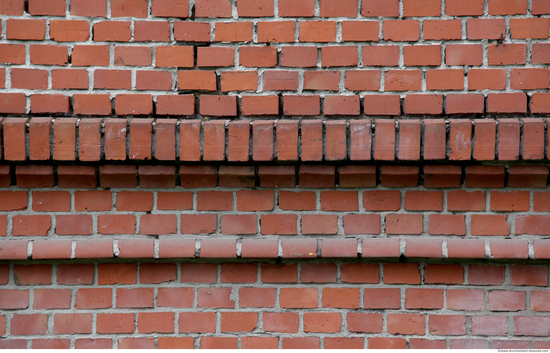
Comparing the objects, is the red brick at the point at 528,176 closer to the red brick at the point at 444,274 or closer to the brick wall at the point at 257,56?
the brick wall at the point at 257,56

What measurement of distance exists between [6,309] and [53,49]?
121cm

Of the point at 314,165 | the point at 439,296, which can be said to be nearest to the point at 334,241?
the point at 314,165

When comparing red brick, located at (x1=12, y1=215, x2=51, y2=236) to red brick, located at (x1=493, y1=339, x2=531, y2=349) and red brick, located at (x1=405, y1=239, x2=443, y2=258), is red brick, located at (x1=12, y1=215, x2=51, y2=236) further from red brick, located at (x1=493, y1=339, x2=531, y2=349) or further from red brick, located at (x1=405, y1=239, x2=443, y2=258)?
red brick, located at (x1=493, y1=339, x2=531, y2=349)

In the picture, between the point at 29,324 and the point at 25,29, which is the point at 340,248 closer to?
the point at 29,324

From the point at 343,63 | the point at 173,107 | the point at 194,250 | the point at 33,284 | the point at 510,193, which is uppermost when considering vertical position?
the point at 343,63

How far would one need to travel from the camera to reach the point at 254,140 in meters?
1.65

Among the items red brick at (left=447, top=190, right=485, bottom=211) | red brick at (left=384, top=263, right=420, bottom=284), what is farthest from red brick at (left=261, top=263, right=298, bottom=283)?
red brick at (left=447, top=190, right=485, bottom=211)

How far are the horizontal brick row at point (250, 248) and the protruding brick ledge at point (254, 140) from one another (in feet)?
1.21

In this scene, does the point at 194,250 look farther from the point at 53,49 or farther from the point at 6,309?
the point at 53,49

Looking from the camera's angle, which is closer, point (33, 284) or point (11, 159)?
point (11, 159)

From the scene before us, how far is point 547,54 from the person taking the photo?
66.6 inches

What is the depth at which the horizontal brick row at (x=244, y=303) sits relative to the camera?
1.75 metres

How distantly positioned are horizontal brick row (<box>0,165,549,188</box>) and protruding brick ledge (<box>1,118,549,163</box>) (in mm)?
71

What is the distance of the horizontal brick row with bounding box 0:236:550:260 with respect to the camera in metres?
1.70
